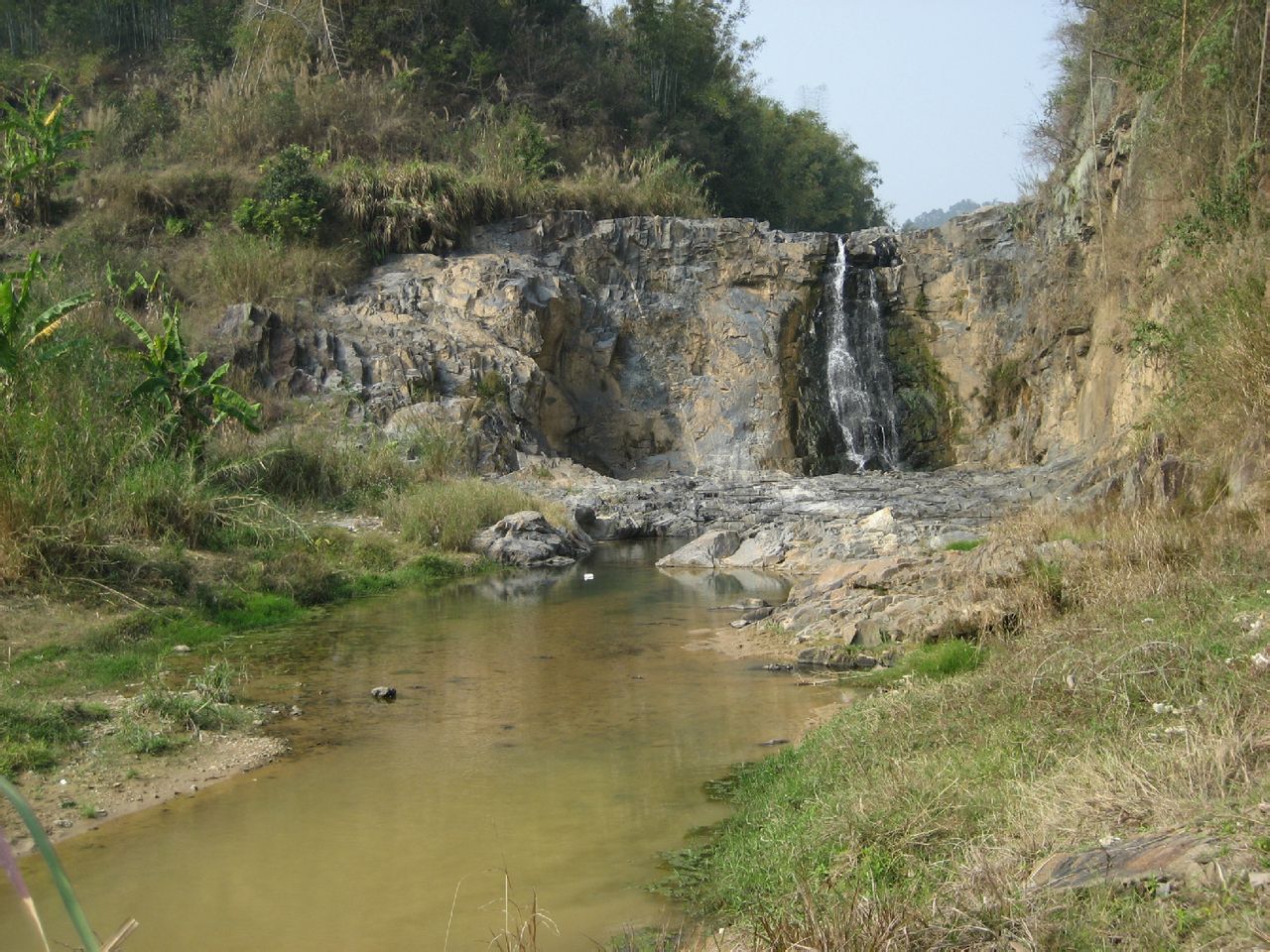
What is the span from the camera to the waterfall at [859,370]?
2481 centimetres

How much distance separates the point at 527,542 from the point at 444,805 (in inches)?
383

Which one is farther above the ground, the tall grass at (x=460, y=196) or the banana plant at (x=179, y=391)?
the tall grass at (x=460, y=196)

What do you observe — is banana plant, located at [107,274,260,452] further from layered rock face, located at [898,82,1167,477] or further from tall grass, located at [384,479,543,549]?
layered rock face, located at [898,82,1167,477]

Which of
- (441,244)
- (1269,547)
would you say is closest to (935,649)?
(1269,547)

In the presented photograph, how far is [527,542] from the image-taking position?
1577 centimetres

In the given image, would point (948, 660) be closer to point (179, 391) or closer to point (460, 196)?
point (179, 391)

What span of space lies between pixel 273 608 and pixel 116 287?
416 inches

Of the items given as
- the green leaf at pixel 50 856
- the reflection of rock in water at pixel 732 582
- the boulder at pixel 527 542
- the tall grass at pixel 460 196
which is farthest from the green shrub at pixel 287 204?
the green leaf at pixel 50 856

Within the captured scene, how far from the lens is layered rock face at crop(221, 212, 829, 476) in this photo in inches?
862

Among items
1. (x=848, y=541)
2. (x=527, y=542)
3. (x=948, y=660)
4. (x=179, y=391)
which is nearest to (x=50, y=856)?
(x=948, y=660)

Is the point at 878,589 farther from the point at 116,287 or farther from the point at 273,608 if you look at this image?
the point at 116,287

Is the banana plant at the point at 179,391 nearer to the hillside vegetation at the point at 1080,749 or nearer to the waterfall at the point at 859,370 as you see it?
the hillside vegetation at the point at 1080,749

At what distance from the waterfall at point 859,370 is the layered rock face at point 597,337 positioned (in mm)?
693

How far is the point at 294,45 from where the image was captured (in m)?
29.6
